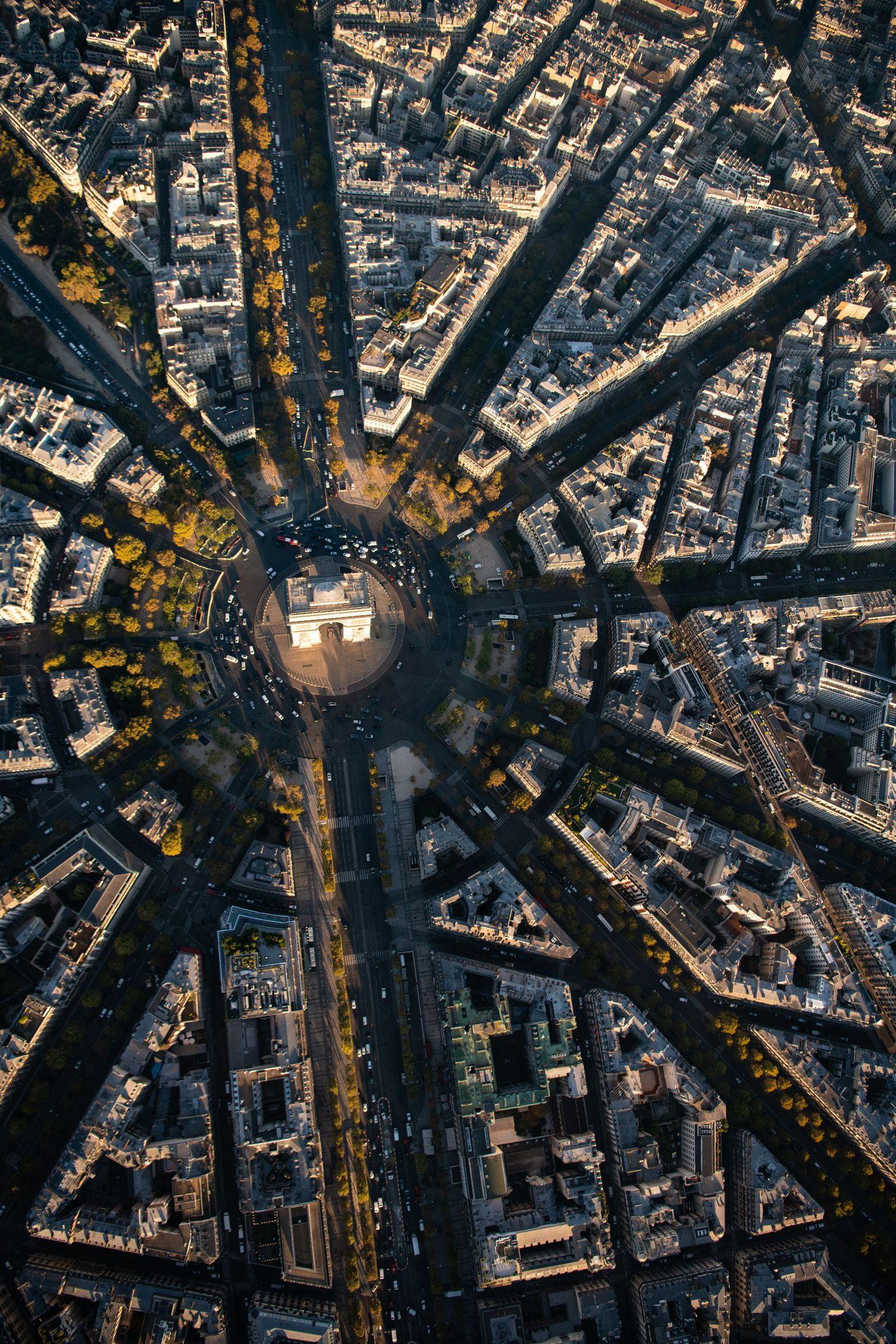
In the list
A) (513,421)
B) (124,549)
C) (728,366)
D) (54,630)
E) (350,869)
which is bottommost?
(350,869)

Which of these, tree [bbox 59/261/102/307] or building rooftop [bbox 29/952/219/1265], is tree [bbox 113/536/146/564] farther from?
building rooftop [bbox 29/952/219/1265]

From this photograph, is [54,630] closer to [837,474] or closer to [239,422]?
[239,422]

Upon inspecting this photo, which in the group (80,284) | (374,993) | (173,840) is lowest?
(374,993)

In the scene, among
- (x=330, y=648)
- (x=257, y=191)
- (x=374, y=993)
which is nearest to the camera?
(x=374, y=993)

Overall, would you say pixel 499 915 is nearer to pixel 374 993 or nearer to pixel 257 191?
pixel 374 993

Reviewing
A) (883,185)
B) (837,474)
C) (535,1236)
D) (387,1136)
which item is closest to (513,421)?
(837,474)

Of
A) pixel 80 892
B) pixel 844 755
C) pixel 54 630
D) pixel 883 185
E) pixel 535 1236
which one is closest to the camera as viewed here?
pixel 535 1236

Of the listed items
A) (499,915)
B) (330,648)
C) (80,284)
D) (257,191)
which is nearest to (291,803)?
(330,648)

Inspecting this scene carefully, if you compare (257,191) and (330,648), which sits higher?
(257,191)
